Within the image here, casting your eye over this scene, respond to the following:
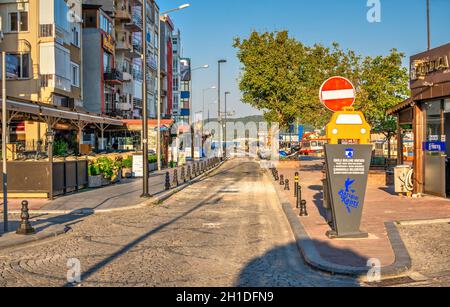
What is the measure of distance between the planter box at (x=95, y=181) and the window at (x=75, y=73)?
66.0ft

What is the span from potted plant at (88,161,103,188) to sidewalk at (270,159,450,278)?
8075 mm

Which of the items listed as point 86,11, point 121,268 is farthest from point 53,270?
point 86,11

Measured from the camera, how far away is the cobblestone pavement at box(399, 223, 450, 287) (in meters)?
7.94

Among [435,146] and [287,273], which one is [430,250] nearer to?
[287,273]

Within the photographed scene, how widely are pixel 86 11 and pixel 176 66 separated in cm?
5674

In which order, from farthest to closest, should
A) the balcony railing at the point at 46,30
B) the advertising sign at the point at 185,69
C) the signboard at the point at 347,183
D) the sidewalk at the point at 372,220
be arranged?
the advertising sign at the point at 185,69 → the balcony railing at the point at 46,30 → the signboard at the point at 347,183 → the sidewalk at the point at 372,220

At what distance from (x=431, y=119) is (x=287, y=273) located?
41.2ft

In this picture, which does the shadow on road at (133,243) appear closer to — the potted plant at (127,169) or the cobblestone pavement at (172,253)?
the cobblestone pavement at (172,253)

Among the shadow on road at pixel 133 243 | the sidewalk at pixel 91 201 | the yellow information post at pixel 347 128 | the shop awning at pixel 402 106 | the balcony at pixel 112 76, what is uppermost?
the balcony at pixel 112 76

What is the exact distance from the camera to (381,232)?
38.0ft

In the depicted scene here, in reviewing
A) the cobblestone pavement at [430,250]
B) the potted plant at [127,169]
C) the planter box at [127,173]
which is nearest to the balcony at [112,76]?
the potted plant at [127,169]

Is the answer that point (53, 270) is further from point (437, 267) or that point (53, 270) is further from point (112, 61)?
point (112, 61)

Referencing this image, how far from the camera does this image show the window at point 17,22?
3675 centimetres
